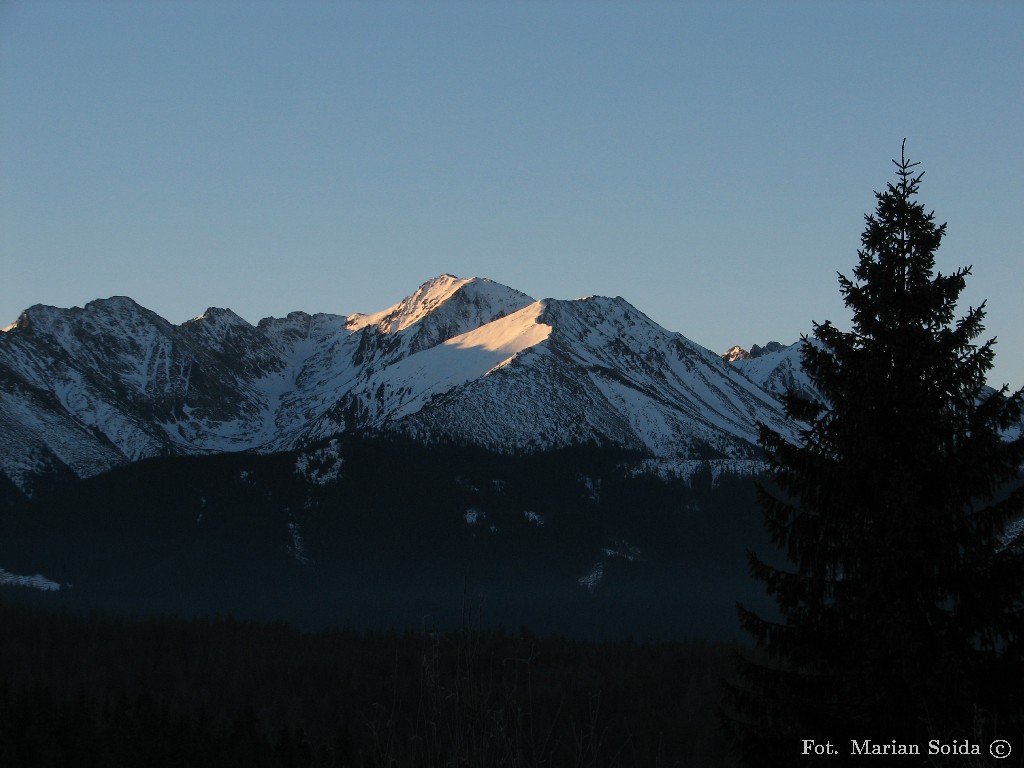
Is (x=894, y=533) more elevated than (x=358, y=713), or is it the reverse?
(x=894, y=533)

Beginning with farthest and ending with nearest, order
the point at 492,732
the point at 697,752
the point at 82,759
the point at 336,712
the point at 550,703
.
→ the point at 336,712 → the point at 550,703 → the point at 697,752 → the point at 82,759 → the point at 492,732

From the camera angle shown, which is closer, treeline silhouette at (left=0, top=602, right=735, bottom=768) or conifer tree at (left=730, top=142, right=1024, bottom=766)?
treeline silhouette at (left=0, top=602, right=735, bottom=768)

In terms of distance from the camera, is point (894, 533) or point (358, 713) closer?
point (894, 533)

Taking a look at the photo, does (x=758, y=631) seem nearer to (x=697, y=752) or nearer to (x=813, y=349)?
(x=813, y=349)

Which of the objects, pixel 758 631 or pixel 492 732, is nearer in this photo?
pixel 492 732

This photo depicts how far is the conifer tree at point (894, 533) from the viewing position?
25.1 m

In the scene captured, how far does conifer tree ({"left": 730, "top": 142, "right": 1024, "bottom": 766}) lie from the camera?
82.4 feet

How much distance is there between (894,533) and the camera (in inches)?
988

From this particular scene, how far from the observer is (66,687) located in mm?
184250

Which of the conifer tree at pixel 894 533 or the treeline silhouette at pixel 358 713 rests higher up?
the conifer tree at pixel 894 533

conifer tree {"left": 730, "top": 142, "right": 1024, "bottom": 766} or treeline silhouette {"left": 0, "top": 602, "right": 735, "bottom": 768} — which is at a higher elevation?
conifer tree {"left": 730, "top": 142, "right": 1024, "bottom": 766}

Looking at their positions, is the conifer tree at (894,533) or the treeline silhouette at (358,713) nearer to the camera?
the treeline silhouette at (358,713)

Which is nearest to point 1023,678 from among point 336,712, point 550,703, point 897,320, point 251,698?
point 897,320

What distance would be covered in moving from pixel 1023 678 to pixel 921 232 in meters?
10.2
